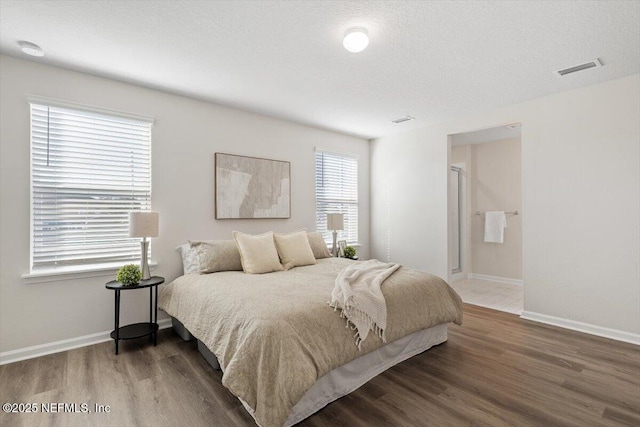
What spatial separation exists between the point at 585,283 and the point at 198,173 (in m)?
4.43

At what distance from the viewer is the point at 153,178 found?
334cm

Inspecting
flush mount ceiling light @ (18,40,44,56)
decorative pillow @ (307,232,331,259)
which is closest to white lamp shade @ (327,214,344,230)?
decorative pillow @ (307,232,331,259)

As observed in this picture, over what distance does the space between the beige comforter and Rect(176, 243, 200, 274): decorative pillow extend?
20 centimetres

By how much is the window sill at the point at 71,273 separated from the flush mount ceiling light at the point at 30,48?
72.7 inches

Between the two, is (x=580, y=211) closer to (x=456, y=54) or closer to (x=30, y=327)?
(x=456, y=54)

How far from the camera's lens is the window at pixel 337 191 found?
4.93 m

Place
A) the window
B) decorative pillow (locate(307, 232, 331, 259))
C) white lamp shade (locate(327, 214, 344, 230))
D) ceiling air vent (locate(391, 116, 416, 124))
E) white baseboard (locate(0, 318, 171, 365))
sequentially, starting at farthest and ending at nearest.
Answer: the window, white lamp shade (locate(327, 214, 344, 230)), ceiling air vent (locate(391, 116, 416, 124)), decorative pillow (locate(307, 232, 331, 259)), white baseboard (locate(0, 318, 171, 365))

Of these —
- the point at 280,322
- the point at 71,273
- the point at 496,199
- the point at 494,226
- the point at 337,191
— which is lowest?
the point at 280,322

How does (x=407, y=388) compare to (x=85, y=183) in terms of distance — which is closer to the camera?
(x=407, y=388)

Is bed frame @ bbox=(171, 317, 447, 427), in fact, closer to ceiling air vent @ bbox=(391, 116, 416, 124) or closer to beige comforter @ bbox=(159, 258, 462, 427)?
beige comforter @ bbox=(159, 258, 462, 427)

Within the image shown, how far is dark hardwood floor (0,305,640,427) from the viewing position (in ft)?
6.21

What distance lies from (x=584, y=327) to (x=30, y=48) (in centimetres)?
576

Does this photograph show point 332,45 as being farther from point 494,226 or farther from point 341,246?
point 494,226

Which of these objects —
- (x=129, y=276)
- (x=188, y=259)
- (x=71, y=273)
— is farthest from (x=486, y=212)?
(x=71, y=273)
